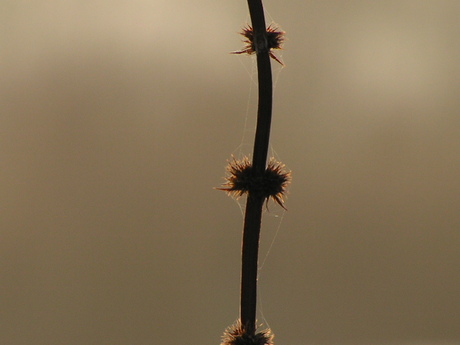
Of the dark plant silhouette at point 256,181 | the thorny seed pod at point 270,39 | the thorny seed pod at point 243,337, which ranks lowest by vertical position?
the thorny seed pod at point 243,337

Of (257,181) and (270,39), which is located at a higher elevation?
(270,39)

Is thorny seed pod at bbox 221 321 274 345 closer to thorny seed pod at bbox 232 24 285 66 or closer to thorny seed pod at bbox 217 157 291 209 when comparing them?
thorny seed pod at bbox 217 157 291 209

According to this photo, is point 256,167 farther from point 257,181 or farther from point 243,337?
point 243,337

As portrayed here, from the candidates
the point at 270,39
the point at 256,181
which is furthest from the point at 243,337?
the point at 270,39

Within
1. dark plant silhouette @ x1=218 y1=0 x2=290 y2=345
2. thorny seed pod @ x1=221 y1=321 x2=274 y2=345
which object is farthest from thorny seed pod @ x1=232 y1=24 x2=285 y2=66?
thorny seed pod @ x1=221 y1=321 x2=274 y2=345

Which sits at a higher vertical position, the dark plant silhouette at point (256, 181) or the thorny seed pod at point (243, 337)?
the dark plant silhouette at point (256, 181)

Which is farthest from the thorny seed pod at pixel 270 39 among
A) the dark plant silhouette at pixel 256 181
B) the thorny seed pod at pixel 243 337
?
the thorny seed pod at pixel 243 337

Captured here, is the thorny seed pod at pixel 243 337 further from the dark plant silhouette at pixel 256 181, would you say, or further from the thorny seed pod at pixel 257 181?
the thorny seed pod at pixel 257 181
